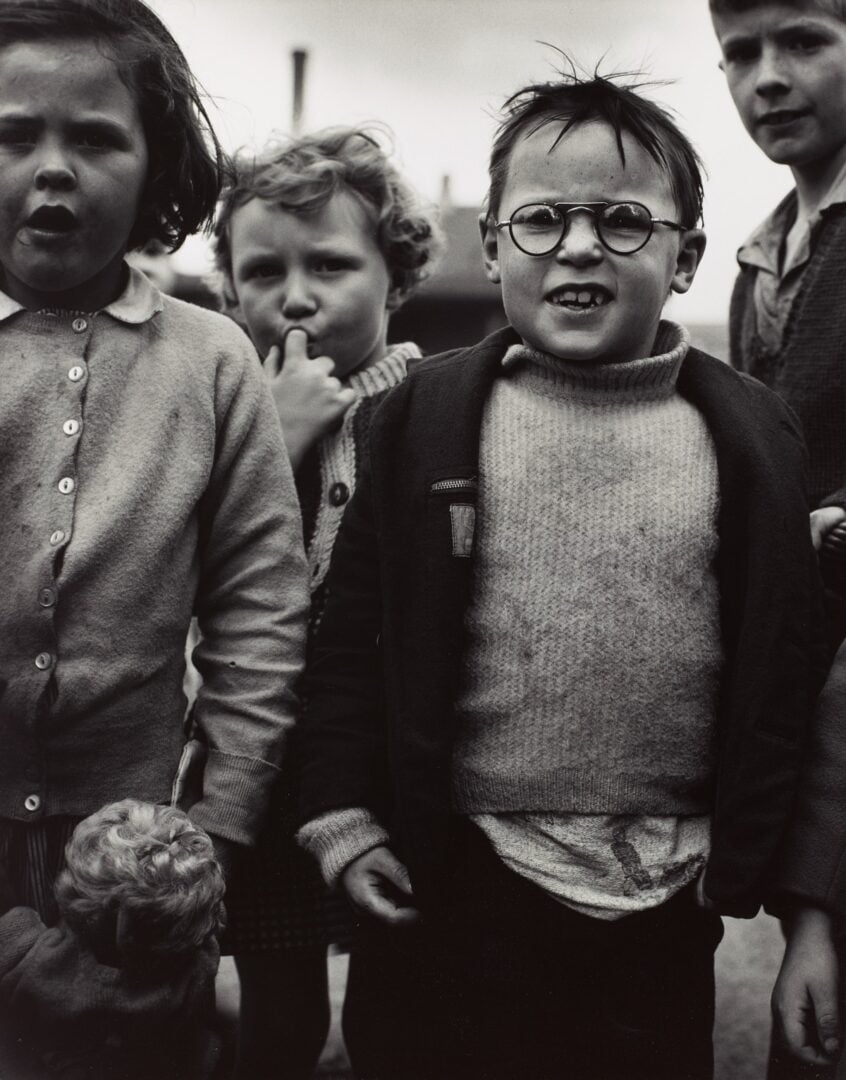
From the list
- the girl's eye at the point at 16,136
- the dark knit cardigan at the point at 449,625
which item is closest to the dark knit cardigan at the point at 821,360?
the dark knit cardigan at the point at 449,625

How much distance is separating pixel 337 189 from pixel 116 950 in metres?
1.43

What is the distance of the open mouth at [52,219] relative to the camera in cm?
145

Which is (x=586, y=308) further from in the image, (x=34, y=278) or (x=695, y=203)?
(x=34, y=278)

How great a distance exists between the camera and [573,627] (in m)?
1.46

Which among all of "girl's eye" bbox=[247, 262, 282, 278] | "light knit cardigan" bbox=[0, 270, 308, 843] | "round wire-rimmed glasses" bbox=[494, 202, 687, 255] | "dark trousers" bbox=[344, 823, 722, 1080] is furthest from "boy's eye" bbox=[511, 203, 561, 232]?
"dark trousers" bbox=[344, 823, 722, 1080]

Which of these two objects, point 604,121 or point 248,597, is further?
point 248,597

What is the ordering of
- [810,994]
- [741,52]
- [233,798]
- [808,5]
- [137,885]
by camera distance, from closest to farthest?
[137,885] < [810,994] < [233,798] < [808,5] < [741,52]

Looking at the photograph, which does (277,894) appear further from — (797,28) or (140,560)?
(797,28)

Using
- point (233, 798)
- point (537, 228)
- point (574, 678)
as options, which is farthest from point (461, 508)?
point (233, 798)

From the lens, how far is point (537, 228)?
4.91 feet

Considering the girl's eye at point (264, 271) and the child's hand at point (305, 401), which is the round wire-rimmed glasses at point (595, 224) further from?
the girl's eye at point (264, 271)

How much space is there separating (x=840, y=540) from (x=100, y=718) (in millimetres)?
1153

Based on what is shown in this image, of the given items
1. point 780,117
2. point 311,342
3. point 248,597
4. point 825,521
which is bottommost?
point 248,597

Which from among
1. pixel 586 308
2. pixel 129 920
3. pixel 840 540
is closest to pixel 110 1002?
pixel 129 920
